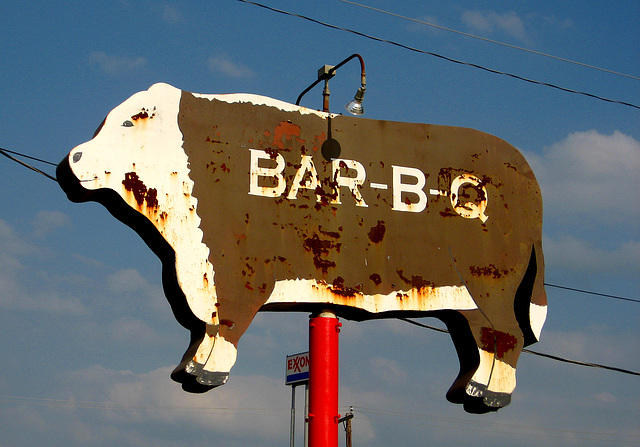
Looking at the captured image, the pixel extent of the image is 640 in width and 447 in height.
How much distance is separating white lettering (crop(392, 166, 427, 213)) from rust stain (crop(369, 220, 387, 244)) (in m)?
0.25

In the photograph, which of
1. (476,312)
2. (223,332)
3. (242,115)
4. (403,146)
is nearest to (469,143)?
(403,146)

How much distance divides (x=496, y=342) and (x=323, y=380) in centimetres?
183

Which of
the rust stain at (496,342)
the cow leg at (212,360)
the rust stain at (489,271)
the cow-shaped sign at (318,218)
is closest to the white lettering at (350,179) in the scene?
the cow-shaped sign at (318,218)

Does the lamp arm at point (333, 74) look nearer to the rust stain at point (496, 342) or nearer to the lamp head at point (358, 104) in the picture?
the lamp head at point (358, 104)

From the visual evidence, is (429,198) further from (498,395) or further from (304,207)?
(498,395)

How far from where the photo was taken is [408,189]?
32.5ft

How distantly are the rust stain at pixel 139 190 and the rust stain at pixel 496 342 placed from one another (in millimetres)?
3519

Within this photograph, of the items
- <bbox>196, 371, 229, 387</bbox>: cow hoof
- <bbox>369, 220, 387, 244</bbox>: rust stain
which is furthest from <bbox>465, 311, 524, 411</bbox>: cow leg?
<bbox>196, 371, 229, 387</bbox>: cow hoof

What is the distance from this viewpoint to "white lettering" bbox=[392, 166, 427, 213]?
9.82 metres

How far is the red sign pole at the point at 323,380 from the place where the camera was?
29.7 ft

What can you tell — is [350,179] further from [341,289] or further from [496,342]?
[496,342]

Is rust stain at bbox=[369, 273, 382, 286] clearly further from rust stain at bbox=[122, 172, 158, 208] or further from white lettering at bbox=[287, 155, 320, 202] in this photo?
rust stain at bbox=[122, 172, 158, 208]

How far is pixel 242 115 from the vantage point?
31.2 ft

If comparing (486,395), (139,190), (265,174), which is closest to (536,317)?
(486,395)
